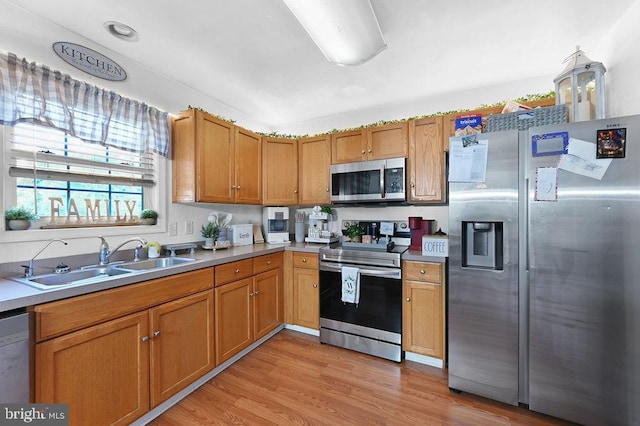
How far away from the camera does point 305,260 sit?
8.81 ft

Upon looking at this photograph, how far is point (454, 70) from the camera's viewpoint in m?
2.28

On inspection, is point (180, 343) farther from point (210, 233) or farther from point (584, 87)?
point (584, 87)

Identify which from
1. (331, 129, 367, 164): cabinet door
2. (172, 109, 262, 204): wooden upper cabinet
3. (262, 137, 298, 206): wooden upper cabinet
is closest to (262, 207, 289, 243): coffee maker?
(262, 137, 298, 206): wooden upper cabinet

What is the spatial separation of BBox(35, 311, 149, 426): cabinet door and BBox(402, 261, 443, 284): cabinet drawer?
190 cm

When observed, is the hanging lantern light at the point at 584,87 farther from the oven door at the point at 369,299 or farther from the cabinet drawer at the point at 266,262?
the cabinet drawer at the point at 266,262

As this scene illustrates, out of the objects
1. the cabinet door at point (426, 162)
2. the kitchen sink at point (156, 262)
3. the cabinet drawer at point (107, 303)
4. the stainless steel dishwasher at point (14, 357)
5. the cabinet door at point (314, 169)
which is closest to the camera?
the stainless steel dishwasher at point (14, 357)

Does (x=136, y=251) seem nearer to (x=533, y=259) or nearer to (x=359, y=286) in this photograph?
(x=359, y=286)

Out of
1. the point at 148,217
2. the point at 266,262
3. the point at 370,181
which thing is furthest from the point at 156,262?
the point at 370,181

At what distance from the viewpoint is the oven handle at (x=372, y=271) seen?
2.22 metres

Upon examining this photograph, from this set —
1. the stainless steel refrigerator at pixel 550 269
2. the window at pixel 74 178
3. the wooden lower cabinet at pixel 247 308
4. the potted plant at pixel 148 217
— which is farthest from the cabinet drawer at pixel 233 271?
the stainless steel refrigerator at pixel 550 269

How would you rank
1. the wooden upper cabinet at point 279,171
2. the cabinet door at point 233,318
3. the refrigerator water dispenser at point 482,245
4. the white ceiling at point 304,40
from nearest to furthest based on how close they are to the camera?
the white ceiling at point 304,40 → the refrigerator water dispenser at point 482,245 → the cabinet door at point 233,318 → the wooden upper cabinet at point 279,171

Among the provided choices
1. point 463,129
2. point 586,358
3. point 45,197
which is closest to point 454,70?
point 463,129

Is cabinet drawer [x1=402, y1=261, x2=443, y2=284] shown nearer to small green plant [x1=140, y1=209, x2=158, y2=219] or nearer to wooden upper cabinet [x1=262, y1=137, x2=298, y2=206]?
wooden upper cabinet [x1=262, y1=137, x2=298, y2=206]

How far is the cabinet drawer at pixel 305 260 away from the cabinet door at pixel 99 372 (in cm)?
142
